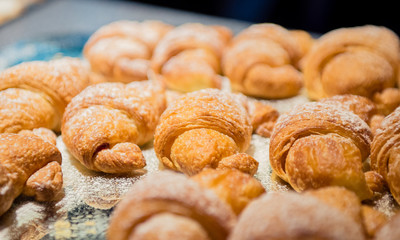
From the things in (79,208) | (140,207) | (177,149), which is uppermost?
(140,207)

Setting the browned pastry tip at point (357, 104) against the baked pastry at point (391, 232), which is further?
the browned pastry tip at point (357, 104)

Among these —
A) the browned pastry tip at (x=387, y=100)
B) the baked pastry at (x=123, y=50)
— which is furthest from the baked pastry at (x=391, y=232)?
the baked pastry at (x=123, y=50)

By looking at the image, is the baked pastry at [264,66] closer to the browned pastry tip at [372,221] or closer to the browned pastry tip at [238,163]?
the browned pastry tip at [238,163]

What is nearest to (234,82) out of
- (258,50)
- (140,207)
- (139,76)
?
(258,50)

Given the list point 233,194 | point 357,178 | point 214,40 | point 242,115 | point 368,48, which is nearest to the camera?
point 233,194

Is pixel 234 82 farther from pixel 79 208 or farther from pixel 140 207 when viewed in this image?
pixel 140 207
